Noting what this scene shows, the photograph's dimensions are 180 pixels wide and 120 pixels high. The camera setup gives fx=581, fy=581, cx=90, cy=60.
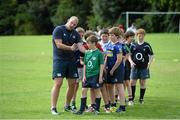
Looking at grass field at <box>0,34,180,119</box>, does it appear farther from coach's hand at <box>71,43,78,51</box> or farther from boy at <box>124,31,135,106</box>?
coach's hand at <box>71,43,78,51</box>

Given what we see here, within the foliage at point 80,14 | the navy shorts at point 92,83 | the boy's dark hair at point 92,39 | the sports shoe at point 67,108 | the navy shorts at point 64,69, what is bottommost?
the sports shoe at point 67,108

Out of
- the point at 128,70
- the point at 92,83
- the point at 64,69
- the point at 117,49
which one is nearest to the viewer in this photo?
the point at 92,83

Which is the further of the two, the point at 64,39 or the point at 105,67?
the point at 105,67

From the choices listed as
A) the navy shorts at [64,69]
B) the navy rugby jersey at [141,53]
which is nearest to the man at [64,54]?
the navy shorts at [64,69]

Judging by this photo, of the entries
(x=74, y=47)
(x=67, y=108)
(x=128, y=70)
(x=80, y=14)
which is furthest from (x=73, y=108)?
(x=80, y=14)

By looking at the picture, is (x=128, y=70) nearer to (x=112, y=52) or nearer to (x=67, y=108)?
(x=112, y=52)

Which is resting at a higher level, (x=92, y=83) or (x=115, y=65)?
(x=115, y=65)

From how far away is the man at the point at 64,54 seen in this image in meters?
12.1

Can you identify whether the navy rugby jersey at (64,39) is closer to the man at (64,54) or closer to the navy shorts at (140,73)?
the man at (64,54)

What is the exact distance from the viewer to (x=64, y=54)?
1218 cm

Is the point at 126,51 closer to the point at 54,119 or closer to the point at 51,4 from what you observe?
the point at 54,119

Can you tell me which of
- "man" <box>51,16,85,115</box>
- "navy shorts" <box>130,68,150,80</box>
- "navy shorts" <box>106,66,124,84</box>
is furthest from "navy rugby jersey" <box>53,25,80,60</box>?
"navy shorts" <box>130,68,150,80</box>

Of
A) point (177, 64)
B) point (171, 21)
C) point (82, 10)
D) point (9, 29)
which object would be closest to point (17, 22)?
point (9, 29)

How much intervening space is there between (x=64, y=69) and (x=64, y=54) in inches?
12.4
